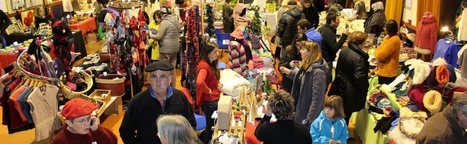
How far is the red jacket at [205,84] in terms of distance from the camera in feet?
15.5

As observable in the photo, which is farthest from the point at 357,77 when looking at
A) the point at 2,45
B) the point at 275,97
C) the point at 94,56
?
the point at 2,45

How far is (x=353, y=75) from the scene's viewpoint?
16.7 feet

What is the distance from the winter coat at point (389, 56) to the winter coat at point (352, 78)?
759 millimetres

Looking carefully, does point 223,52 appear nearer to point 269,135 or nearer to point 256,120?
point 256,120

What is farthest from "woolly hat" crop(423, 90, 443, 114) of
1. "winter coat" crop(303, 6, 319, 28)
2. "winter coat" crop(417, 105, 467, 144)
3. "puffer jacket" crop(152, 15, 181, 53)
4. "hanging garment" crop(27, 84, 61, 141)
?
"winter coat" crop(303, 6, 319, 28)

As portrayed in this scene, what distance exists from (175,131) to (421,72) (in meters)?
2.45

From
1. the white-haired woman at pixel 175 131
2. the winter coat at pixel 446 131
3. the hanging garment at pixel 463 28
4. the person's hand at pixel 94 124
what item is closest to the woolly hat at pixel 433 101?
the winter coat at pixel 446 131

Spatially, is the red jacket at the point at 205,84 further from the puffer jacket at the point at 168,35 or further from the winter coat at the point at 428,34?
the winter coat at the point at 428,34

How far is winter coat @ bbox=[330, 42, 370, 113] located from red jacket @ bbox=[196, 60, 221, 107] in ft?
4.33

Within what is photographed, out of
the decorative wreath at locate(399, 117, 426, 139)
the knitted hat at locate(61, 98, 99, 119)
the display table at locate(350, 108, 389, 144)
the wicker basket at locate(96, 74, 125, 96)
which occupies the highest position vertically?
the knitted hat at locate(61, 98, 99, 119)

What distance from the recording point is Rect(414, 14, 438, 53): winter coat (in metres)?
7.39

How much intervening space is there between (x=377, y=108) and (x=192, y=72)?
218cm

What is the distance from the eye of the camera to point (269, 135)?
10.6 ft

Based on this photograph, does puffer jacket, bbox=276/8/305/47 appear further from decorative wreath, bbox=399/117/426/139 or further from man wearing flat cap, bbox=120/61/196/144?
man wearing flat cap, bbox=120/61/196/144
